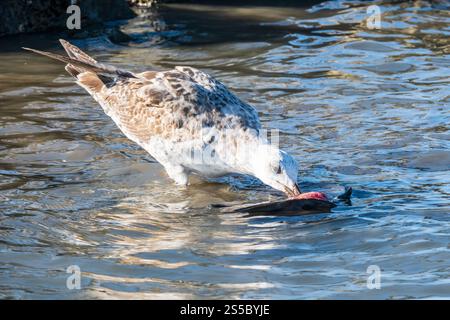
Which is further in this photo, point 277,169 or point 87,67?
point 87,67

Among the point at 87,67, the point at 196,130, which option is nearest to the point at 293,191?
the point at 196,130

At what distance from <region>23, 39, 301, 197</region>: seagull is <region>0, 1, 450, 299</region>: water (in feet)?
0.86

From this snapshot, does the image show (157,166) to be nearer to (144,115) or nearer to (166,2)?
(144,115)

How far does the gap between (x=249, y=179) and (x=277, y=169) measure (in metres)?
0.95

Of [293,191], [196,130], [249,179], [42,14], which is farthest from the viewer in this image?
[42,14]

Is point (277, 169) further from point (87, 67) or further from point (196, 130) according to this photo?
point (87, 67)

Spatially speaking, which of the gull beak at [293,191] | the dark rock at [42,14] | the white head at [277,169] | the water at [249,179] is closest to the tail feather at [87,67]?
the water at [249,179]

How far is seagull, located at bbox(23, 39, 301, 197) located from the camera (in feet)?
24.6

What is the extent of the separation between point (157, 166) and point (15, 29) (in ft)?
16.4

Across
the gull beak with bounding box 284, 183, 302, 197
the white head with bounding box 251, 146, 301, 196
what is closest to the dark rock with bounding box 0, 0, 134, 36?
the white head with bounding box 251, 146, 301, 196

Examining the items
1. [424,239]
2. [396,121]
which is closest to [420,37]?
[396,121]

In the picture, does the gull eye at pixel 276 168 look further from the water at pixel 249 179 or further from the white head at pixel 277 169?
the water at pixel 249 179

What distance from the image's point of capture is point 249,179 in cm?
828

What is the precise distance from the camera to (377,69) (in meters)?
11.2
